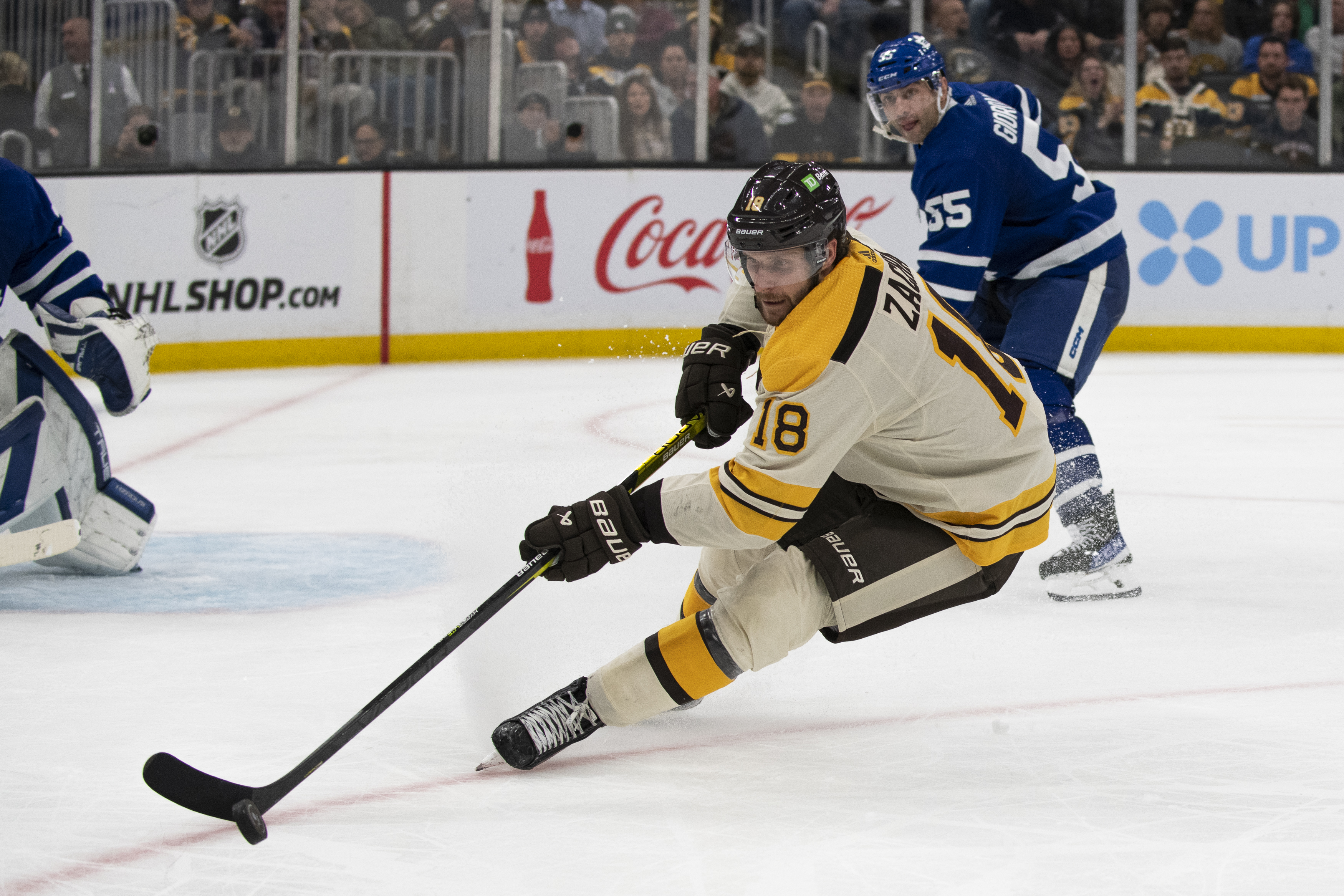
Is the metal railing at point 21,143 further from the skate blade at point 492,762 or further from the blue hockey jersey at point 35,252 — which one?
the skate blade at point 492,762

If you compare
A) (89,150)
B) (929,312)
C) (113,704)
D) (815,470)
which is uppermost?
(89,150)

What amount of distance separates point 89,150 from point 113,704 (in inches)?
218

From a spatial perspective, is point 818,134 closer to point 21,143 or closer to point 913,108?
point 21,143

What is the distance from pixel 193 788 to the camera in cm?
181

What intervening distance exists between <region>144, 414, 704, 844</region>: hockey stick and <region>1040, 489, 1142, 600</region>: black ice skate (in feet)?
4.68

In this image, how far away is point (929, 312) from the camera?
195 cm

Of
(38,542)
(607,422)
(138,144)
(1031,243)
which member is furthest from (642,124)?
(38,542)

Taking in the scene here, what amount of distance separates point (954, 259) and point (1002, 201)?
0.63 ft

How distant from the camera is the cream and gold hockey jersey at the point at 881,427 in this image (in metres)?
1.82

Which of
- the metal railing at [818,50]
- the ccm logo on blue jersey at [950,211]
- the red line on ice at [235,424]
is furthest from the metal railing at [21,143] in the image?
the ccm logo on blue jersey at [950,211]

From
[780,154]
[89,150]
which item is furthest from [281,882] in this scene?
[780,154]

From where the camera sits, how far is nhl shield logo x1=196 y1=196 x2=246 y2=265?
723 centimetres

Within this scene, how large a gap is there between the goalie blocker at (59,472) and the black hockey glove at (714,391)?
149 cm

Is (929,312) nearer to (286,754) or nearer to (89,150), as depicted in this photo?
(286,754)
